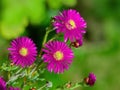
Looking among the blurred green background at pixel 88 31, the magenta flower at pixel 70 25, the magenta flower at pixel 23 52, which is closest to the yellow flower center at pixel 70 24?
the magenta flower at pixel 70 25

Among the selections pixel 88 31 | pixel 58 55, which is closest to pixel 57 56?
pixel 58 55

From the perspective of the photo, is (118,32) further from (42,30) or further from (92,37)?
(42,30)

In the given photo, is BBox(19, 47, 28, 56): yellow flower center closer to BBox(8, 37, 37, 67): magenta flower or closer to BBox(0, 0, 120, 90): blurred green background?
BBox(8, 37, 37, 67): magenta flower

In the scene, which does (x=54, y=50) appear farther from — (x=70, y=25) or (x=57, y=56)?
(x=70, y=25)

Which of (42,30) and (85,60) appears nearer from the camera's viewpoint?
(42,30)

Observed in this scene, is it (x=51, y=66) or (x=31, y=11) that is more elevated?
(x=31, y=11)

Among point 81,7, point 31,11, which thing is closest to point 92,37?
point 81,7
